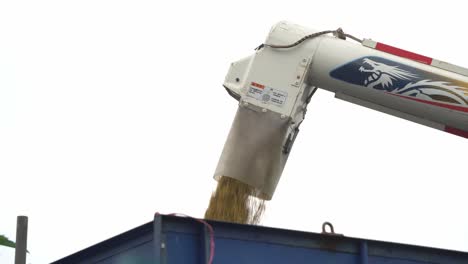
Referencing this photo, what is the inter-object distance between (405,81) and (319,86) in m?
0.71

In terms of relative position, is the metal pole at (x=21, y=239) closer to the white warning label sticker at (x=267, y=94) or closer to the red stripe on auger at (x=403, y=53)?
the white warning label sticker at (x=267, y=94)

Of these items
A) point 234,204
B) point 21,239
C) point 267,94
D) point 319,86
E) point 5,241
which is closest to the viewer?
point 5,241

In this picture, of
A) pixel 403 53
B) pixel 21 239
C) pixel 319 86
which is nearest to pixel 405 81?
pixel 403 53

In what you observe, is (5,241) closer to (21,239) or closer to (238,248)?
Answer: (21,239)

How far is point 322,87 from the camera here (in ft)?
27.5

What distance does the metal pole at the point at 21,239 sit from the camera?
6426 mm

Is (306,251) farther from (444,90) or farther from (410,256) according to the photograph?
(444,90)

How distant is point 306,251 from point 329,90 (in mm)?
1987

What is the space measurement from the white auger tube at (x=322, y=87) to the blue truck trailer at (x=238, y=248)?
4.48ft

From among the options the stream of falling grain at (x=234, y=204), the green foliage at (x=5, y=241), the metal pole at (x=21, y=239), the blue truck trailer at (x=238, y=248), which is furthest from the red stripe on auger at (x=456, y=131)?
the green foliage at (x=5, y=241)

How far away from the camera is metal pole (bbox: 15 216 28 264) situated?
6426 millimetres

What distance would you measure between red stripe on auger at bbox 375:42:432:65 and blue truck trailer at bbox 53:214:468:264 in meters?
1.73

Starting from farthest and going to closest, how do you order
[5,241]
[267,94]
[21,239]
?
[267,94] < [21,239] < [5,241]

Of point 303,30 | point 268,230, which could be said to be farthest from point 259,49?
point 268,230
